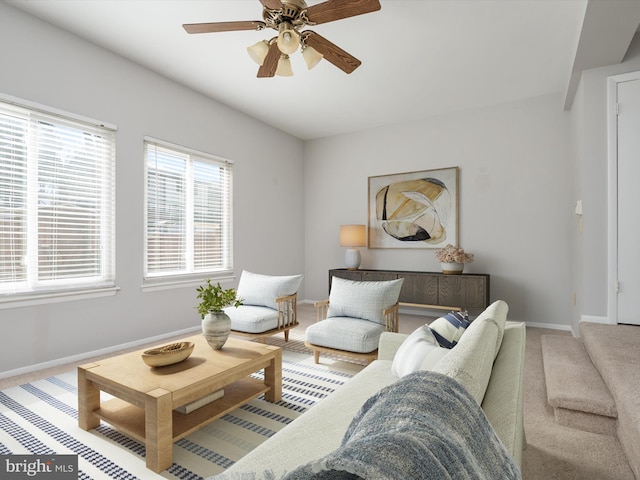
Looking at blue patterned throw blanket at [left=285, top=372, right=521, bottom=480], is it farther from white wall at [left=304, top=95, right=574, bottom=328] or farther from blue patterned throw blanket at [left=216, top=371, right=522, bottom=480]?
white wall at [left=304, top=95, right=574, bottom=328]

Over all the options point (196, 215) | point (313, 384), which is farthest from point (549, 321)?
point (196, 215)

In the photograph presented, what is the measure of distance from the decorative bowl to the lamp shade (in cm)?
356

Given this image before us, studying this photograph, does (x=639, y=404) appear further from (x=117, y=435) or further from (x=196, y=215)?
(x=196, y=215)

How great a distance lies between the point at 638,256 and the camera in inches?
118

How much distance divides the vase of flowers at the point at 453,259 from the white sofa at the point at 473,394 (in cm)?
302

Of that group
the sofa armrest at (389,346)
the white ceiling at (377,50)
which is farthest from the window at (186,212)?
the sofa armrest at (389,346)

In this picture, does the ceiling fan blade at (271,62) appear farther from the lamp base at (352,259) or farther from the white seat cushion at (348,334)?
the lamp base at (352,259)

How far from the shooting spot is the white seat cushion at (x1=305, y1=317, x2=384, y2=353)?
2795mm

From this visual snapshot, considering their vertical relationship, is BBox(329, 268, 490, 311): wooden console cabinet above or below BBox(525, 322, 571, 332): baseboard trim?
above

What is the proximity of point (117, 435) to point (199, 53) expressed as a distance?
10.9 feet

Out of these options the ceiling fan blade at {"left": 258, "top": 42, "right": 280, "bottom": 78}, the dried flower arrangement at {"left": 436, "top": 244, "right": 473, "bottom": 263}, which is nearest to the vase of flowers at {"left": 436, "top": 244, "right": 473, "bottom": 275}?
the dried flower arrangement at {"left": 436, "top": 244, "right": 473, "bottom": 263}

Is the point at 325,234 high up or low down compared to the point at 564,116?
down

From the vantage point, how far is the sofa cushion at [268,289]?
12.0ft

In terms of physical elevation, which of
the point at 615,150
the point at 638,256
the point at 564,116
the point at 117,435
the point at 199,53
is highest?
the point at 199,53
